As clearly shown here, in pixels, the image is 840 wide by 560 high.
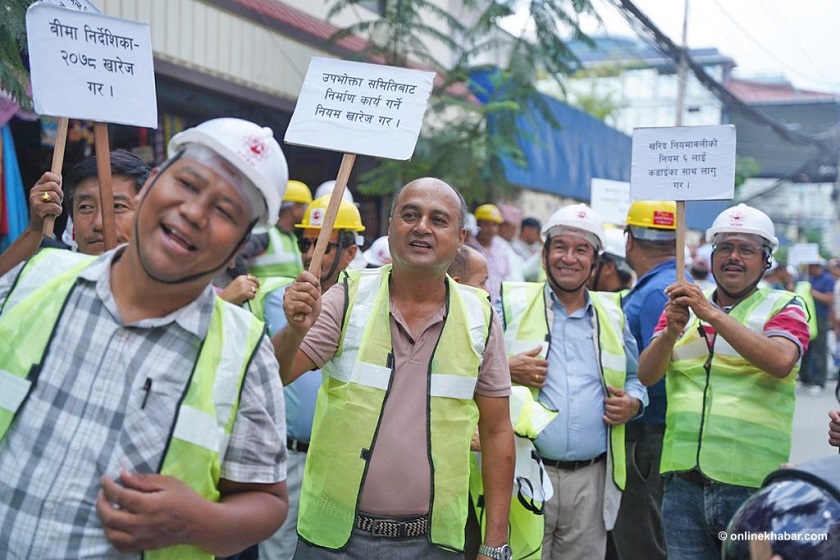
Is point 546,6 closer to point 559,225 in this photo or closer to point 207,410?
point 559,225

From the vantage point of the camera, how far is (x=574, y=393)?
4.27m

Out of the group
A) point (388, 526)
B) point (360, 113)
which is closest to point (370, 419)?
point (388, 526)

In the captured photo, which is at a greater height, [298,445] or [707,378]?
[707,378]

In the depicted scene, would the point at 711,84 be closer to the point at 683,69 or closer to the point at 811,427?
the point at 683,69

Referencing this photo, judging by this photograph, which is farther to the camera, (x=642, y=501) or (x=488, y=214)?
(x=488, y=214)

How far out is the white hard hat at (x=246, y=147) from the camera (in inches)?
77.4

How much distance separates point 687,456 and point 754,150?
34.9 meters

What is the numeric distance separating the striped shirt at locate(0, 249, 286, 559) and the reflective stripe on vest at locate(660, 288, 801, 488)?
2735mm

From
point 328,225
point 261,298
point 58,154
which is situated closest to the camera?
point 328,225

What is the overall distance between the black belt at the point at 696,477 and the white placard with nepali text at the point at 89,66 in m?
2.99

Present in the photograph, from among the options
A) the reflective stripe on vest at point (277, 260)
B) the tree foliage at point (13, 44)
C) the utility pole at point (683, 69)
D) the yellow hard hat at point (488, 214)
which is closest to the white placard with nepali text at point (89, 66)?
the tree foliage at point (13, 44)

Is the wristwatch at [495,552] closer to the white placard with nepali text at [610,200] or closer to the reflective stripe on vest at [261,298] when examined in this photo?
the reflective stripe on vest at [261,298]

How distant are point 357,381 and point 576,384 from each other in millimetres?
1560

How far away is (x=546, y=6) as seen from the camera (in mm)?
9914
